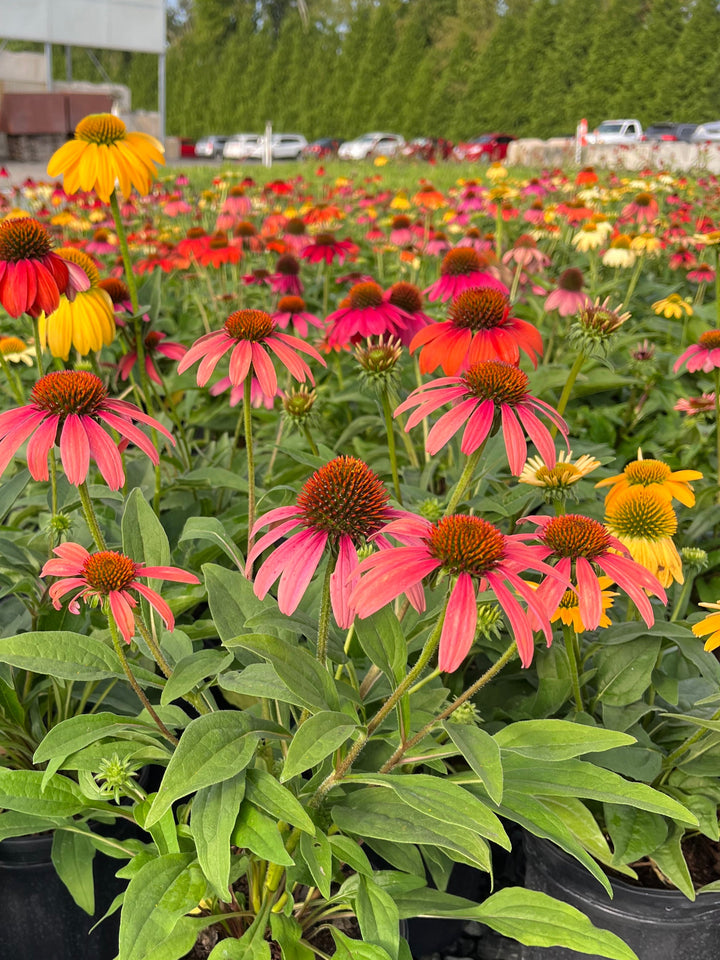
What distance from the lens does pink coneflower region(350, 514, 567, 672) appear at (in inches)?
31.1

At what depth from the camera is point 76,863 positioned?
127cm

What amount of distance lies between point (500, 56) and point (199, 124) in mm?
10955

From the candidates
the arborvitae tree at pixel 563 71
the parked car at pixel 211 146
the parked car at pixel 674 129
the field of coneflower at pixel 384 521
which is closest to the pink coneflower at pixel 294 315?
the field of coneflower at pixel 384 521

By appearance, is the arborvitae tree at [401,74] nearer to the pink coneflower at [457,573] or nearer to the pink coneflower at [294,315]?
the pink coneflower at [294,315]

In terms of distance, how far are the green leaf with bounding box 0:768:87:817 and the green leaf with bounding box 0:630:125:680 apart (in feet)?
0.50

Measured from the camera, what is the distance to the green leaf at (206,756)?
3.10ft

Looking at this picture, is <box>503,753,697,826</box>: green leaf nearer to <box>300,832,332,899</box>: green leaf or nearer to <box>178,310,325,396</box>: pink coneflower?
<box>300,832,332,899</box>: green leaf

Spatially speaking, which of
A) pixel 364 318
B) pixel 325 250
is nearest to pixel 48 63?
pixel 325 250

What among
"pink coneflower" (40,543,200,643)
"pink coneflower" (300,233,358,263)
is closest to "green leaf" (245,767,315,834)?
"pink coneflower" (40,543,200,643)

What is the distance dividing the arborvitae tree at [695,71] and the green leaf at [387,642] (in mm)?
20160

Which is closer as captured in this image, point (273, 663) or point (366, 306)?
point (273, 663)

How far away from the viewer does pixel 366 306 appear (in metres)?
1.81

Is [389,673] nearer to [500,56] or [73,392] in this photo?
[73,392]

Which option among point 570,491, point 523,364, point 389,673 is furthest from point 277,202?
point 389,673
